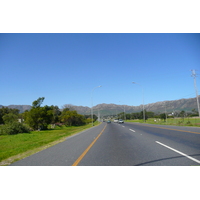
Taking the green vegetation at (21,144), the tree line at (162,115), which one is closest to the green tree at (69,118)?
the tree line at (162,115)

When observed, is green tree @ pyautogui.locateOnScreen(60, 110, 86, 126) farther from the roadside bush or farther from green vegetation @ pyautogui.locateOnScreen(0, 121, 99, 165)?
green vegetation @ pyautogui.locateOnScreen(0, 121, 99, 165)

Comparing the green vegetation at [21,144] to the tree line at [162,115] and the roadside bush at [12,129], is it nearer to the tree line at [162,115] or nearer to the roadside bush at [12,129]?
the roadside bush at [12,129]

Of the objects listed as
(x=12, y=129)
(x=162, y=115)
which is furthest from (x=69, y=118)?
(x=12, y=129)

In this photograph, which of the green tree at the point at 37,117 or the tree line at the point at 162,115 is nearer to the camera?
the green tree at the point at 37,117

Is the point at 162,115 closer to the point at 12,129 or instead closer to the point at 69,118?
the point at 69,118

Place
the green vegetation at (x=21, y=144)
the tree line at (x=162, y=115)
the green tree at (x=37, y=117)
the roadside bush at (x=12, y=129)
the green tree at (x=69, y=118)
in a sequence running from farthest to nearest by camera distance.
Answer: the green tree at (x=69, y=118)
the tree line at (x=162, y=115)
the green tree at (x=37, y=117)
the roadside bush at (x=12, y=129)
the green vegetation at (x=21, y=144)

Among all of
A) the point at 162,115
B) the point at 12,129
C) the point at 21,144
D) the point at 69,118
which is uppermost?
the point at 162,115

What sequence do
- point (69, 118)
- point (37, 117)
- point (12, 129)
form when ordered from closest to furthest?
point (12, 129) < point (37, 117) < point (69, 118)

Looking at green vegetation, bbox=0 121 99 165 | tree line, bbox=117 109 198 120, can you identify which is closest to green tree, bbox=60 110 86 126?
tree line, bbox=117 109 198 120

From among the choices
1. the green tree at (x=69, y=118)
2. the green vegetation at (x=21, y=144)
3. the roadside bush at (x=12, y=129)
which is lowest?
the green vegetation at (x=21, y=144)
